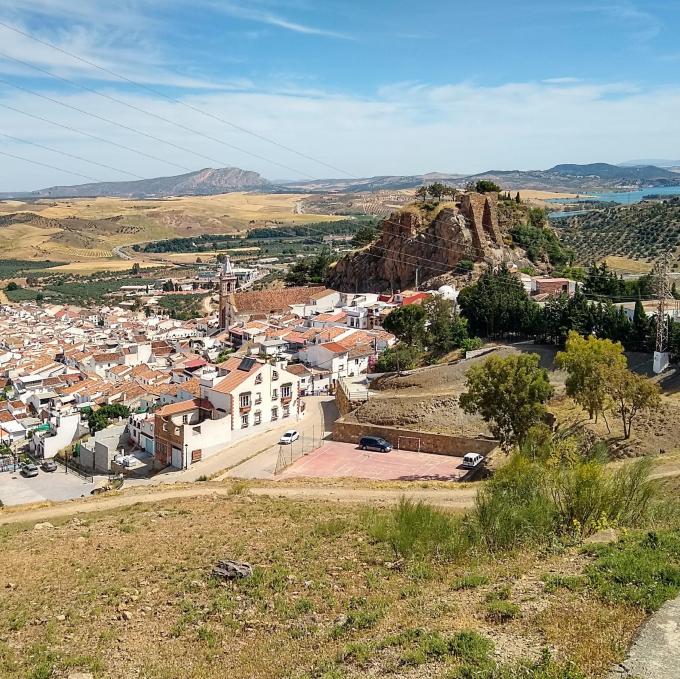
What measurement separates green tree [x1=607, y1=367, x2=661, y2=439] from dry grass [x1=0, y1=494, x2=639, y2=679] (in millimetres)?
11044

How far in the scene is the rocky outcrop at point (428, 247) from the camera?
54.5 metres

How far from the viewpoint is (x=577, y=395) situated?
2242 cm

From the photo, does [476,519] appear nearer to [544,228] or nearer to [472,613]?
[472,613]

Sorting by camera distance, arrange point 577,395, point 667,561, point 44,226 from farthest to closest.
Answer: point 44,226 → point 577,395 → point 667,561

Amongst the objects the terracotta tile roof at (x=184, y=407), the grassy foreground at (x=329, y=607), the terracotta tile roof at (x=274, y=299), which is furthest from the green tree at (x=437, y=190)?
the grassy foreground at (x=329, y=607)

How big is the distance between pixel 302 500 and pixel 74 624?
28.6 feet

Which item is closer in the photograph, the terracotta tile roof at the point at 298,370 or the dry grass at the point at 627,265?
the terracotta tile roof at the point at 298,370

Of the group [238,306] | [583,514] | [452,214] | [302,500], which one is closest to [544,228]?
[452,214]

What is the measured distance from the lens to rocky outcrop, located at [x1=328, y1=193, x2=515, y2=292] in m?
54.5

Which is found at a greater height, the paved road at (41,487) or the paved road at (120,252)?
the paved road at (120,252)

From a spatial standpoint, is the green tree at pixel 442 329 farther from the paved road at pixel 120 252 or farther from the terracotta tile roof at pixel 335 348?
the paved road at pixel 120 252

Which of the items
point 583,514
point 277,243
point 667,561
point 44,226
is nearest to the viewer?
point 667,561

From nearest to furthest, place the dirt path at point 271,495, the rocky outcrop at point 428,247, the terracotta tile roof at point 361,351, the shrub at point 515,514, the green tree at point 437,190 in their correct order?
1. the shrub at point 515,514
2. the dirt path at point 271,495
3. the terracotta tile roof at point 361,351
4. the rocky outcrop at point 428,247
5. the green tree at point 437,190

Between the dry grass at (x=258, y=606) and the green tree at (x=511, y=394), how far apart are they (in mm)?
8557
